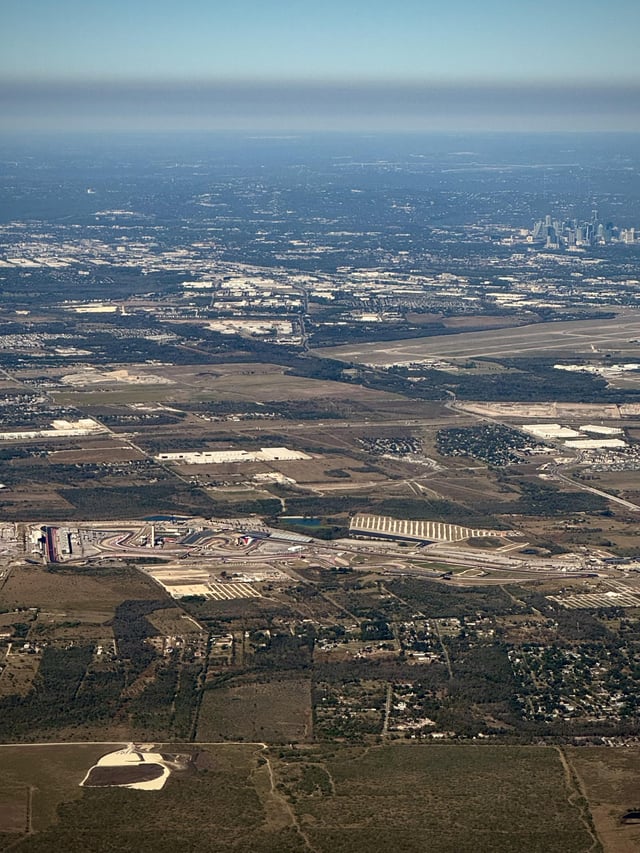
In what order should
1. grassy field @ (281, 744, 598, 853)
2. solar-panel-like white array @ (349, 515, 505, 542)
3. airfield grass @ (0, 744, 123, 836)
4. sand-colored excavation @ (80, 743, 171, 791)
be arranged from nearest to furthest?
grassy field @ (281, 744, 598, 853) < airfield grass @ (0, 744, 123, 836) < sand-colored excavation @ (80, 743, 171, 791) < solar-panel-like white array @ (349, 515, 505, 542)

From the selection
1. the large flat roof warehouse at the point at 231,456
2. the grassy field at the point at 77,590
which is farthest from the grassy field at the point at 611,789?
the large flat roof warehouse at the point at 231,456

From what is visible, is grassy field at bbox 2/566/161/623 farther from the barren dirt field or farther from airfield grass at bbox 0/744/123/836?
the barren dirt field

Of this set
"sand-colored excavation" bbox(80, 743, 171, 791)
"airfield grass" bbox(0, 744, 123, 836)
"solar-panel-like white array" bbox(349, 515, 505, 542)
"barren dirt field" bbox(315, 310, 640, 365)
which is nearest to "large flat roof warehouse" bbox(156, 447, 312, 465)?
"solar-panel-like white array" bbox(349, 515, 505, 542)

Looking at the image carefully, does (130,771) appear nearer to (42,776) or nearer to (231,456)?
(42,776)

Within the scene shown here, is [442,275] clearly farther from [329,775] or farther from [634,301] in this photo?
[329,775]

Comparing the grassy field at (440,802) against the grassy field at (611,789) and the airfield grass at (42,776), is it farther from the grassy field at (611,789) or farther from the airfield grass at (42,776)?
the airfield grass at (42,776)

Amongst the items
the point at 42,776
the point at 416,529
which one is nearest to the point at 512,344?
the point at 416,529

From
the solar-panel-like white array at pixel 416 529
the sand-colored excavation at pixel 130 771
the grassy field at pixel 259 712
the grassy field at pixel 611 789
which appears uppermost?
the sand-colored excavation at pixel 130 771
